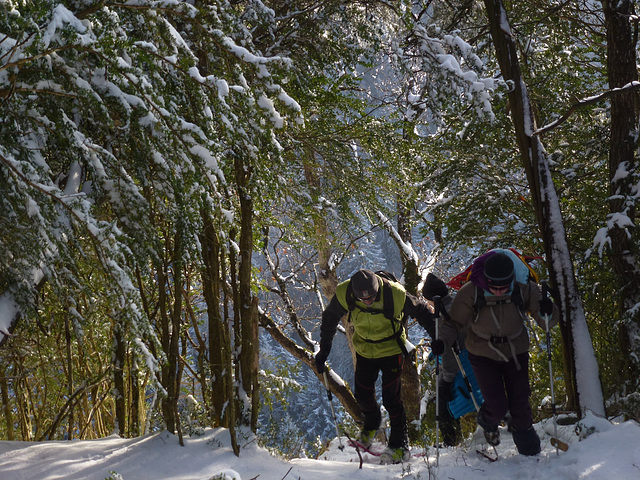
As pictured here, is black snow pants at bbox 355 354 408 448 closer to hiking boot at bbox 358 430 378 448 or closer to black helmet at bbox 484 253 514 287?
hiking boot at bbox 358 430 378 448

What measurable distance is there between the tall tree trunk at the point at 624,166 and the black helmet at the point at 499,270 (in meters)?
2.17

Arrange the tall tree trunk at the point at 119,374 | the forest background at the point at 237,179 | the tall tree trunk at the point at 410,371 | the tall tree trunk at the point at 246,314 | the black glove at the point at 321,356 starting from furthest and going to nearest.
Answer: the tall tree trunk at the point at 410,371 < the black glove at the point at 321,356 < the tall tree trunk at the point at 119,374 < the tall tree trunk at the point at 246,314 < the forest background at the point at 237,179

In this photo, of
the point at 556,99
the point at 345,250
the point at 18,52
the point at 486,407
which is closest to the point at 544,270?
the point at 556,99

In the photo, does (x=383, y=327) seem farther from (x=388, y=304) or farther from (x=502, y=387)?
(x=502, y=387)

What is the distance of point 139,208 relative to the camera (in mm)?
2877

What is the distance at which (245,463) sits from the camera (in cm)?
350

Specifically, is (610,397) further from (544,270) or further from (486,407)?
(486,407)

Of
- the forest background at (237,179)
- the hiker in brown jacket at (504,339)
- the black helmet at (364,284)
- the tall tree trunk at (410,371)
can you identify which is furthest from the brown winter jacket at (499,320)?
the tall tree trunk at (410,371)

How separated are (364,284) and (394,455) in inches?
60.1

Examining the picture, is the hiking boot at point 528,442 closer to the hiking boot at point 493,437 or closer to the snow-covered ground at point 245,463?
the snow-covered ground at point 245,463

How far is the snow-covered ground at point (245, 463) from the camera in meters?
3.18

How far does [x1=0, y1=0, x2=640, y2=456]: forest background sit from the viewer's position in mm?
2594

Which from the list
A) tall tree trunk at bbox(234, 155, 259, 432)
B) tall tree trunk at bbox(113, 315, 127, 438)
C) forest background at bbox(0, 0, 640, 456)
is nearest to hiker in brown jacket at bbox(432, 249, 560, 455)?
forest background at bbox(0, 0, 640, 456)

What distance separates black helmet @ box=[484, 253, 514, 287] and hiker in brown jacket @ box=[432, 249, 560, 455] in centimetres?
5
